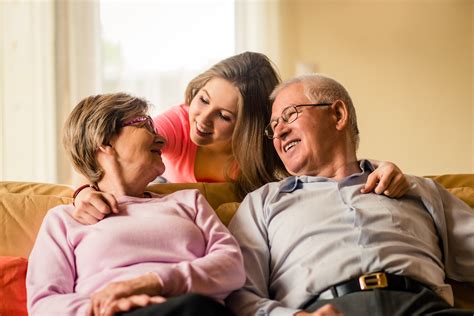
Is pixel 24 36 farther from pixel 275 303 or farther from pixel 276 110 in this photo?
pixel 275 303

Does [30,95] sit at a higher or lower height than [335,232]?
higher

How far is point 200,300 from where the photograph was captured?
1121mm

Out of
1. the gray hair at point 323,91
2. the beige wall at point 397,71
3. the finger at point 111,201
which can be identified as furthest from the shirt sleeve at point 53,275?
the beige wall at point 397,71

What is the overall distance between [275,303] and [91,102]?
0.73m

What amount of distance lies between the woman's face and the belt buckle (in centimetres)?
60

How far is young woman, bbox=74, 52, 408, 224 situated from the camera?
6.87 feet

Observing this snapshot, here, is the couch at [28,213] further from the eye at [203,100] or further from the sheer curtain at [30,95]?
the sheer curtain at [30,95]

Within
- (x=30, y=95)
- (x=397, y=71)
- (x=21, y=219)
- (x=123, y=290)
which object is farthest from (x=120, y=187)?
(x=397, y=71)

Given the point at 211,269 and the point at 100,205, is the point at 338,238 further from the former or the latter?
the point at 100,205

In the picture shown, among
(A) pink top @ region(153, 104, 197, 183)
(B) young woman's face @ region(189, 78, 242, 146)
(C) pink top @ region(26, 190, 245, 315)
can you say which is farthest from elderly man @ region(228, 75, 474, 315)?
(A) pink top @ region(153, 104, 197, 183)

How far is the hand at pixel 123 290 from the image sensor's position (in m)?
1.27

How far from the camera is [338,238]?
1.59 metres

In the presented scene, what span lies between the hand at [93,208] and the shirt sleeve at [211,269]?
220 mm

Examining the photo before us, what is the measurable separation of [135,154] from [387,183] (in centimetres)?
67
